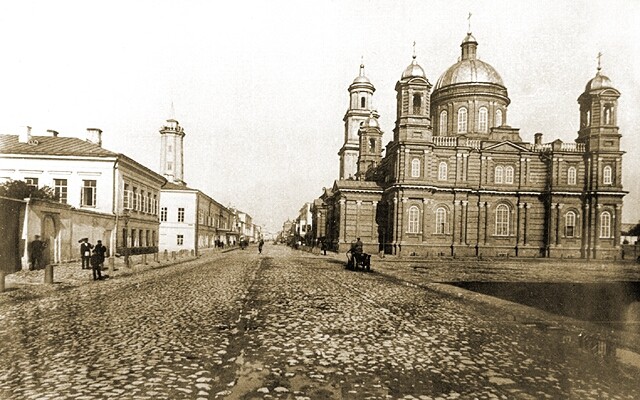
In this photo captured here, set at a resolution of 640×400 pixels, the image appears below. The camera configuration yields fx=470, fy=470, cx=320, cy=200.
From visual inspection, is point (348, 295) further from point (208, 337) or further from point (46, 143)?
point (46, 143)

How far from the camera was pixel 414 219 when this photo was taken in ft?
147

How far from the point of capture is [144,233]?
134 ft

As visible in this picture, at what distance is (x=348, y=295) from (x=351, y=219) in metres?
36.3

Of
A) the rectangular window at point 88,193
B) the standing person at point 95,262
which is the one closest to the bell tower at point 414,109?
the rectangular window at point 88,193

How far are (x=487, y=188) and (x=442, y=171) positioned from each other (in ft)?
16.5

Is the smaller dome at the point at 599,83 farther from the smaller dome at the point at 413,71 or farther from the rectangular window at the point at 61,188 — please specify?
the rectangular window at the point at 61,188

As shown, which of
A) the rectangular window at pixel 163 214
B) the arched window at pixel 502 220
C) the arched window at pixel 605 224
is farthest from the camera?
the rectangular window at pixel 163 214

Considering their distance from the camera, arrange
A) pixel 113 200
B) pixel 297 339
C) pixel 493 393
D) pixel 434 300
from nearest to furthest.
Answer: pixel 493 393 < pixel 297 339 < pixel 434 300 < pixel 113 200

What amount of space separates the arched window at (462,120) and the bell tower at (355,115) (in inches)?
961

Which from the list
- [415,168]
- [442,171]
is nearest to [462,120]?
[442,171]

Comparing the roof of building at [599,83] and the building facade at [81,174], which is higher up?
the roof of building at [599,83]

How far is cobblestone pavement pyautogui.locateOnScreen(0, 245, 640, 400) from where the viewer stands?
5.25 meters

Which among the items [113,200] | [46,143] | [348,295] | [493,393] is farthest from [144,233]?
[493,393]

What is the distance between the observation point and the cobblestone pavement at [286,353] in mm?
5246
